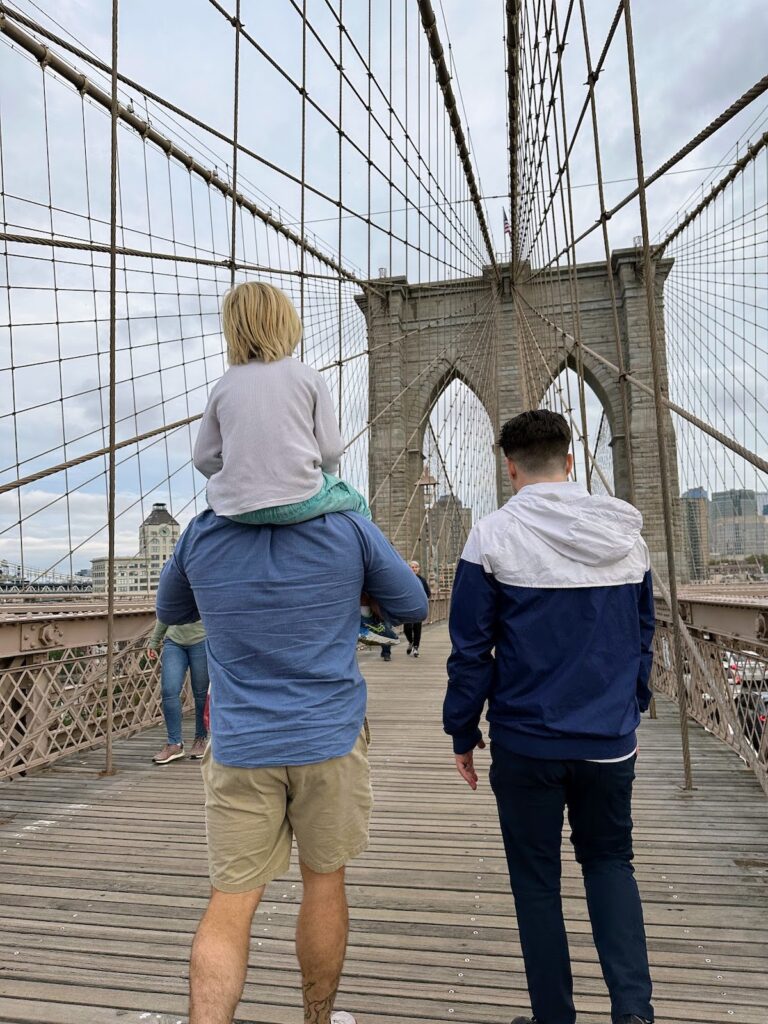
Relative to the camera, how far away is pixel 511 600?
3.70 ft

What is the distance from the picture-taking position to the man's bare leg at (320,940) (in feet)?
3.35

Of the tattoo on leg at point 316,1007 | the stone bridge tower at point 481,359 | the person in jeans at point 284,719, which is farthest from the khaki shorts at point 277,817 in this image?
the stone bridge tower at point 481,359

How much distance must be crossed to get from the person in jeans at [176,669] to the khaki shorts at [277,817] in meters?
2.17

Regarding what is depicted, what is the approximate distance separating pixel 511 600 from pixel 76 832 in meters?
1.90

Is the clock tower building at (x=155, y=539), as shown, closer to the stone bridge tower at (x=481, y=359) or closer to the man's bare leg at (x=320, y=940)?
the man's bare leg at (x=320, y=940)

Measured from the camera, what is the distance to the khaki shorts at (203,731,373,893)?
98cm

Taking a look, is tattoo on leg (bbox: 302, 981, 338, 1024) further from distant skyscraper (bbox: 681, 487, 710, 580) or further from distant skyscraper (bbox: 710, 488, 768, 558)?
distant skyscraper (bbox: 681, 487, 710, 580)

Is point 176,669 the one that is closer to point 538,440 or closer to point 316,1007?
point 316,1007

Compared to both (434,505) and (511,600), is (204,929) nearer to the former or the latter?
(511,600)

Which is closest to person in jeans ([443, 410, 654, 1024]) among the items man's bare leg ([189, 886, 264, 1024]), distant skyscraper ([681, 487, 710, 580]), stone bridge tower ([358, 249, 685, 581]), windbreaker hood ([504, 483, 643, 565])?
windbreaker hood ([504, 483, 643, 565])

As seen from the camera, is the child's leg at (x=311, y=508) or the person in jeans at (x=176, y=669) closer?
the child's leg at (x=311, y=508)

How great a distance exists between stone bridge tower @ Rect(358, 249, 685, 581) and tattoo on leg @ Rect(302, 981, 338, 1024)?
1513cm

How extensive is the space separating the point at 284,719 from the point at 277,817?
151 millimetres

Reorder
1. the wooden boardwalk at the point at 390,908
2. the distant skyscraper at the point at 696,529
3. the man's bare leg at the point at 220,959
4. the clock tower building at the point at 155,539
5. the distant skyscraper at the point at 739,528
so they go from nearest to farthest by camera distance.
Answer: the man's bare leg at the point at 220,959
the wooden boardwalk at the point at 390,908
the clock tower building at the point at 155,539
the distant skyscraper at the point at 739,528
the distant skyscraper at the point at 696,529
